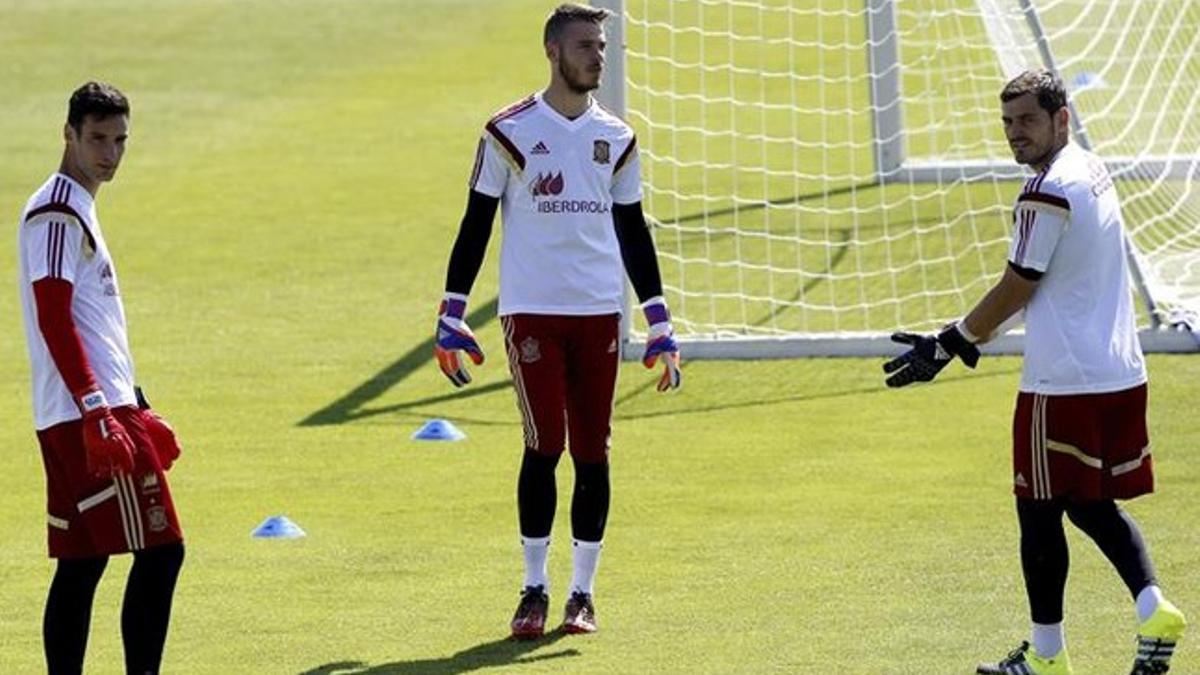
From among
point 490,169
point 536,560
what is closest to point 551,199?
point 490,169

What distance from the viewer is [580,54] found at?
906 cm

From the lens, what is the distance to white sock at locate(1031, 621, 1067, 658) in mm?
8250

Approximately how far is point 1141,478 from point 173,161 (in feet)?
46.8

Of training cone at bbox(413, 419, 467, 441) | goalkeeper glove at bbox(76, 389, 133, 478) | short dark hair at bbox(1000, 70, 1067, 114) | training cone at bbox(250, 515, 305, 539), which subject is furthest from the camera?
training cone at bbox(413, 419, 467, 441)

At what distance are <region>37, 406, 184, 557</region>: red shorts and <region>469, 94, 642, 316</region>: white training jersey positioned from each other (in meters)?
1.91

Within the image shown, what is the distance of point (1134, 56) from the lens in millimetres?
20312

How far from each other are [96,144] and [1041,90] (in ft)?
9.05

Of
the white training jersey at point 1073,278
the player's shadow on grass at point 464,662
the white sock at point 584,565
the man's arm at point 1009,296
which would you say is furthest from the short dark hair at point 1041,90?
the player's shadow on grass at point 464,662

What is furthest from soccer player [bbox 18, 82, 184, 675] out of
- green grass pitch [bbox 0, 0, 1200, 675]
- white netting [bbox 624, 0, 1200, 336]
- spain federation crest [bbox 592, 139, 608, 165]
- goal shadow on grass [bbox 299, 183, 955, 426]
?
white netting [bbox 624, 0, 1200, 336]

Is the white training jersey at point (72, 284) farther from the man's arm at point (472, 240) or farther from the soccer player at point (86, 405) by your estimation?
the man's arm at point (472, 240)

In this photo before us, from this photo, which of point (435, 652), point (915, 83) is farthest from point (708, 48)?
point (435, 652)

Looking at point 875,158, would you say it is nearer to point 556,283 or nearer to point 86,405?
point 556,283

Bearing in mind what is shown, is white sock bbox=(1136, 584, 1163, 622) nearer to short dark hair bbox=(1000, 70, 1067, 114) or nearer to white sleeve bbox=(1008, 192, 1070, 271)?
white sleeve bbox=(1008, 192, 1070, 271)

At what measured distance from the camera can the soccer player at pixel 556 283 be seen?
9195 millimetres
